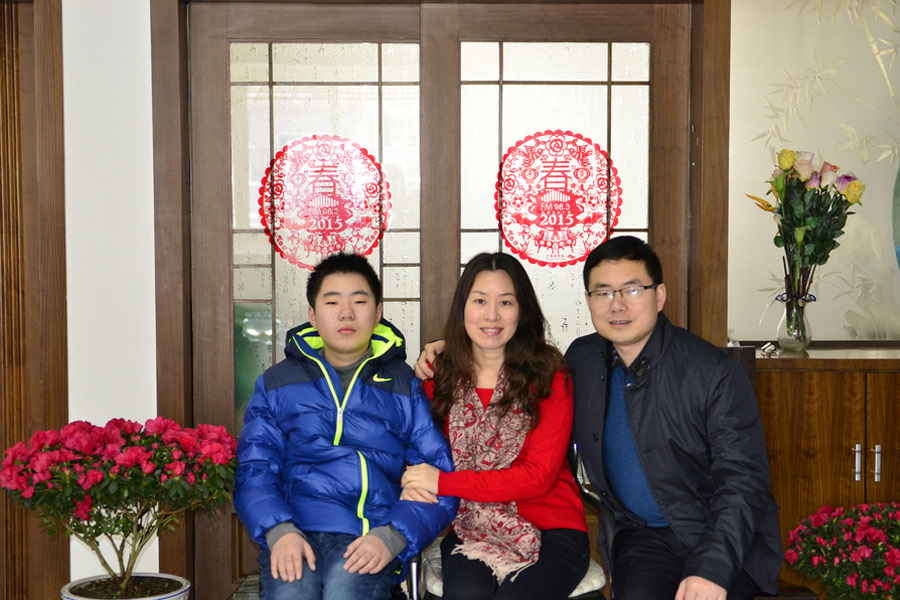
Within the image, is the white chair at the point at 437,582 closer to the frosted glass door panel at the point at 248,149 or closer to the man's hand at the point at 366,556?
the man's hand at the point at 366,556

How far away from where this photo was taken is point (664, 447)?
2070mm

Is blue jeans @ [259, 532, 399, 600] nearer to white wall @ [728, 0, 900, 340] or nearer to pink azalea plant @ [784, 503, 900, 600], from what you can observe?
pink azalea plant @ [784, 503, 900, 600]

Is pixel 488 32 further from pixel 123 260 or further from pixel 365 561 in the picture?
pixel 365 561

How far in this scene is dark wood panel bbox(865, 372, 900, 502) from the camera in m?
2.60

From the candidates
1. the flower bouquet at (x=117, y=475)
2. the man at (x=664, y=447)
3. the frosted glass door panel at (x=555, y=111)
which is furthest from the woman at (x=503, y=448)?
the frosted glass door panel at (x=555, y=111)

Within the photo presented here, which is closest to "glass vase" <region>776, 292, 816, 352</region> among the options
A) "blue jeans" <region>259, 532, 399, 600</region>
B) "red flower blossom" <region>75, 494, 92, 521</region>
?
"blue jeans" <region>259, 532, 399, 600</region>

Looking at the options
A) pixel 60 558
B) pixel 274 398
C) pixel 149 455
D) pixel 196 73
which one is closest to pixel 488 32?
pixel 196 73

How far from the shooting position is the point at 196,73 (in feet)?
9.38

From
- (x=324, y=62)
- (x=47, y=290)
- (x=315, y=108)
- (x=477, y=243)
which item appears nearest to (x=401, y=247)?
(x=477, y=243)

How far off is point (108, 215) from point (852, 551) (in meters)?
2.54

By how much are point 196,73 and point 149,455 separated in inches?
54.7

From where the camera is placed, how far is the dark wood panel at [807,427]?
8.51 ft

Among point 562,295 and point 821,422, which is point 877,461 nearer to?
point 821,422

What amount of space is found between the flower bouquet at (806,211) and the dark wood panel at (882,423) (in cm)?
29
